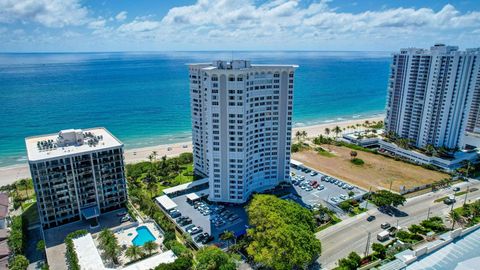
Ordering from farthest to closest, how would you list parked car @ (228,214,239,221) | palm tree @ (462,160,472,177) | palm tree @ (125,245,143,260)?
palm tree @ (462,160,472,177)
parked car @ (228,214,239,221)
palm tree @ (125,245,143,260)

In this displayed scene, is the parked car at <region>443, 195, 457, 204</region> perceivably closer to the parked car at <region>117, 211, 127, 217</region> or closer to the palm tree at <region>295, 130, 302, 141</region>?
the palm tree at <region>295, 130, 302, 141</region>

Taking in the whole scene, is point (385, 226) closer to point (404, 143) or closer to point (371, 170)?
point (371, 170)

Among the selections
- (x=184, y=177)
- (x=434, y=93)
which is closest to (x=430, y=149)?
(x=434, y=93)

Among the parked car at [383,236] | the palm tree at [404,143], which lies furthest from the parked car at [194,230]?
the palm tree at [404,143]

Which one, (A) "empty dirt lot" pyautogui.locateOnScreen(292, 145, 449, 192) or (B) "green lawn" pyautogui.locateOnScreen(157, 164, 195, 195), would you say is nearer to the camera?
(B) "green lawn" pyautogui.locateOnScreen(157, 164, 195, 195)

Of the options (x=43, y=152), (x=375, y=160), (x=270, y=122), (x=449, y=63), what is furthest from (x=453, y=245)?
(x=43, y=152)

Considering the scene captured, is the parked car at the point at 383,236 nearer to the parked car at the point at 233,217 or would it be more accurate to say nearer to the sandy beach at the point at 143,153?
the parked car at the point at 233,217

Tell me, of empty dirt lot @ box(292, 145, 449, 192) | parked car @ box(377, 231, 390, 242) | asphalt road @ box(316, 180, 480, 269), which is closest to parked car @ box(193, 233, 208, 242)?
asphalt road @ box(316, 180, 480, 269)
